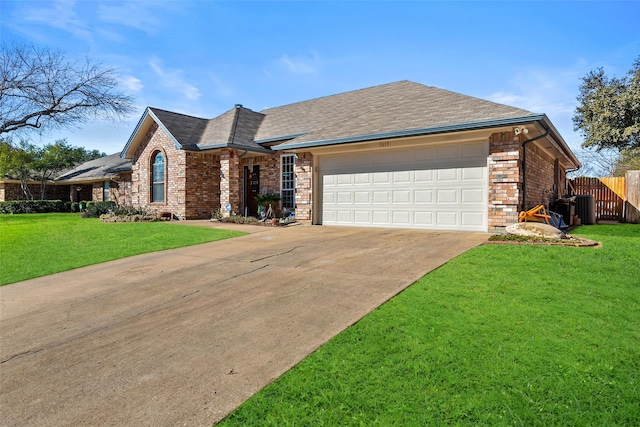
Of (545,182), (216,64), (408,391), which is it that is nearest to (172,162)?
(216,64)

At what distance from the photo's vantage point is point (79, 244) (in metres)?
10.5

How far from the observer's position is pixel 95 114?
27234 millimetres

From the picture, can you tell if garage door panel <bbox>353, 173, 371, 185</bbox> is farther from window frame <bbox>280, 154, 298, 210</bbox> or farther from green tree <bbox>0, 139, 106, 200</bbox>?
green tree <bbox>0, 139, 106, 200</bbox>

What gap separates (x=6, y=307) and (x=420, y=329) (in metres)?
5.97

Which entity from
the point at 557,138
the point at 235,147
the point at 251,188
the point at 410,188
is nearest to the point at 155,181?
the point at 251,188

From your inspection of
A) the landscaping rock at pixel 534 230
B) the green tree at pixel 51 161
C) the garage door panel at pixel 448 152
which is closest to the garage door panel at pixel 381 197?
the garage door panel at pixel 448 152

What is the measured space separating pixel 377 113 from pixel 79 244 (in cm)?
1061

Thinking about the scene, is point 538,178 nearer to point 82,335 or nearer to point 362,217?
point 362,217

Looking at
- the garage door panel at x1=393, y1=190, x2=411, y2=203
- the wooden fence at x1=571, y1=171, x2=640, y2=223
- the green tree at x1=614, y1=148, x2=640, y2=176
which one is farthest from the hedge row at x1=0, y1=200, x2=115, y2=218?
the green tree at x1=614, y1=148, x2=640, y2=176

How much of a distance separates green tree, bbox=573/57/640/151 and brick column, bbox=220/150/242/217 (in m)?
19.4

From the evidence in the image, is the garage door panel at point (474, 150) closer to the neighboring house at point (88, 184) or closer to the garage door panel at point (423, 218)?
the garage door panel at point (423, 218)

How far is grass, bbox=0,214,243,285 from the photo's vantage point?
797 centimetres

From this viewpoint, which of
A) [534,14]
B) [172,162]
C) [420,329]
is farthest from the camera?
[172,162]

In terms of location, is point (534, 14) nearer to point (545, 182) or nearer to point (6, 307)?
point (545, 182)
